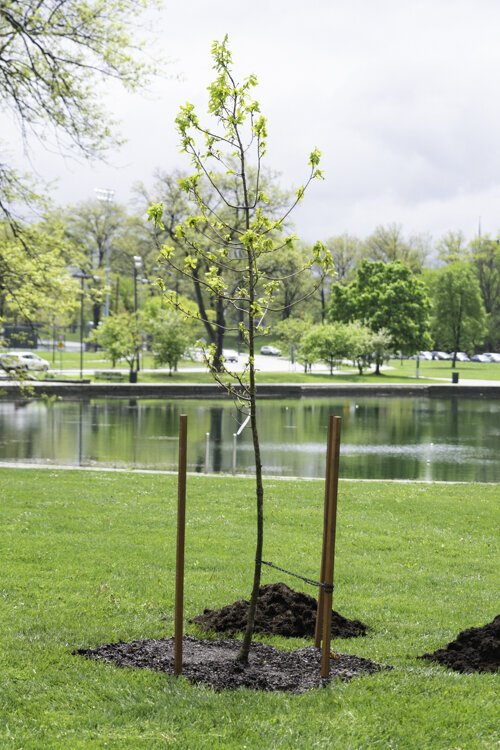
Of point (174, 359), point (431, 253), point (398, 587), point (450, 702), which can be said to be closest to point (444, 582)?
point (398, 587)

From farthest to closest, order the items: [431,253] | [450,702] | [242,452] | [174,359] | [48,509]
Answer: [431,253] < [174,359] < [242,452] < [48,509] < [450,702]

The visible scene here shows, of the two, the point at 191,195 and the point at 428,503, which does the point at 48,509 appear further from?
the point at 191,195

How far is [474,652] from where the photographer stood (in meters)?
5.90

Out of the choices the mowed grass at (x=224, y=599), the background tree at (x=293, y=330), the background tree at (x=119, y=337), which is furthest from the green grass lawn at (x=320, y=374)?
the mowed grass at (x=224, y=599)

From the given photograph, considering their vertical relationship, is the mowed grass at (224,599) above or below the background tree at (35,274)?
below

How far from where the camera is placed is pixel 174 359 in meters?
57.9

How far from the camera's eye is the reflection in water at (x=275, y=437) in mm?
20766

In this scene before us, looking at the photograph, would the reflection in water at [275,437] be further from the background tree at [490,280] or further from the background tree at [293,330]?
the background tree at [490,280]

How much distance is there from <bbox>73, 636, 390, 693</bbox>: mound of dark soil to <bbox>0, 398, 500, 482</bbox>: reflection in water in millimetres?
12993

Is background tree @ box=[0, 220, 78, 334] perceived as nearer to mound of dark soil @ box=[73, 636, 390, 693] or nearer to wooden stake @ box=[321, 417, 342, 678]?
mound of dark soil @ box=[73, 636, 390, 693]

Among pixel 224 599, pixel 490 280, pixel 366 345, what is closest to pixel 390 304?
pixel 366 345

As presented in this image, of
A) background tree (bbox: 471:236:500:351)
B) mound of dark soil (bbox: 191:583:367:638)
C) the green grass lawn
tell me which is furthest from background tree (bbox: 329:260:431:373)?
mound of dark soil (bbox: 191:583:367:638)

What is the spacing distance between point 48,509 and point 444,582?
542 cm

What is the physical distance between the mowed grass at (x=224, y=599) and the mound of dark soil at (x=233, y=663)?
186mm
